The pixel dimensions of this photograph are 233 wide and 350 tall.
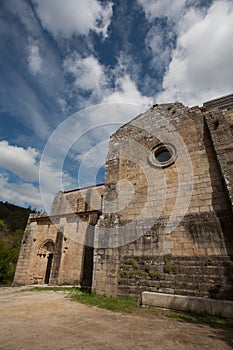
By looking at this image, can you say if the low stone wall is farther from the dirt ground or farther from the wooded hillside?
the wooded hillside

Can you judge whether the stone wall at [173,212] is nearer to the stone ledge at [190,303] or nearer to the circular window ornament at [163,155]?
the circular window ornament at [163,155]

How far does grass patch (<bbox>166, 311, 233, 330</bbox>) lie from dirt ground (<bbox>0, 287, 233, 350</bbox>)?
0.29 meters

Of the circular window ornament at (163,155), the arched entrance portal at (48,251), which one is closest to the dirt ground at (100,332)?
the circular window ornament at (163,155)

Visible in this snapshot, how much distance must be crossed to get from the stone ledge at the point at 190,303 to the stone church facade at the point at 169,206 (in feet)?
2.84

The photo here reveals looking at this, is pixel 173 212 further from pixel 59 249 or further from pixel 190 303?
pixel 59 249

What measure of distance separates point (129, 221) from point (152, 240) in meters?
1.16

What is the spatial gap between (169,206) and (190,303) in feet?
9.84

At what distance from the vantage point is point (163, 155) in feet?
26.9

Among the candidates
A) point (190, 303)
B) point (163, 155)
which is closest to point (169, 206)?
point (163, 155)

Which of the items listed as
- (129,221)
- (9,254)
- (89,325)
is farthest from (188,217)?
(9,254)

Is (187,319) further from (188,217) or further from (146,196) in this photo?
(146,196)

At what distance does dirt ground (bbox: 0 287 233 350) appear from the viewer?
106 inches

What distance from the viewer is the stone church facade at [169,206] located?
5.77 m

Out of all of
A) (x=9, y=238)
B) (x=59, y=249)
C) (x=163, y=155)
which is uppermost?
(x=9, y=238)
